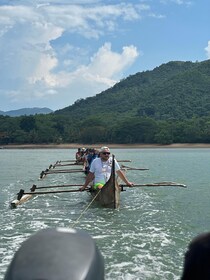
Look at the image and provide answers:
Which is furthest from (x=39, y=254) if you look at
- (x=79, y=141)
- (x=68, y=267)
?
(x=79, y=141)

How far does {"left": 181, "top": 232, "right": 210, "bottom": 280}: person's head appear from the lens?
2438mm

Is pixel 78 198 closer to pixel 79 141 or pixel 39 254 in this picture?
pixel 39 254

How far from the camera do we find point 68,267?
10.7 feet

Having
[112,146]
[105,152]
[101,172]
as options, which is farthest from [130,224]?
[112,146]

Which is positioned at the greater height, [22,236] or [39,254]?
[39,254]

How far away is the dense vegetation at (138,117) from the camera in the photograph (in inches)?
4422

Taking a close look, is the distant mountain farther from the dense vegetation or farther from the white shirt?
the white shirt

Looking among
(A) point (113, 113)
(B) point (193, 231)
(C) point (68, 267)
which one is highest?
(A) point (113, 113)

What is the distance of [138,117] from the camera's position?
4776 inches

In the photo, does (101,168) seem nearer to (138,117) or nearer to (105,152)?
(105,152)

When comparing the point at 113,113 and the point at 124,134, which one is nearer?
the point at 124,134

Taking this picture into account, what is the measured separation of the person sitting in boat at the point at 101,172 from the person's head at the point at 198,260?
32.6ft

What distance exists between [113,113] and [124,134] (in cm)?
3755

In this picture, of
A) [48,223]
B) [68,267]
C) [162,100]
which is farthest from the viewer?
[162,100]
